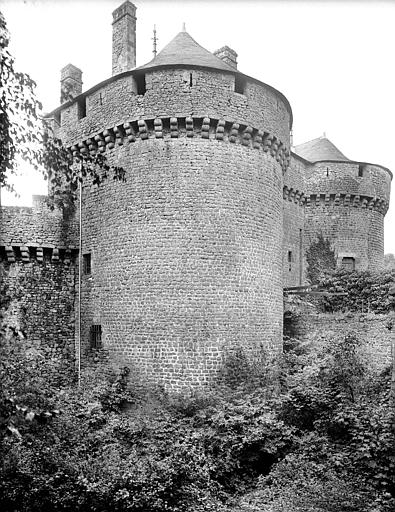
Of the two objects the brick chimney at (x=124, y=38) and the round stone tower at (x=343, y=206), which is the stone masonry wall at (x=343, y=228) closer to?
the round stone tower at (x=343, y=206)

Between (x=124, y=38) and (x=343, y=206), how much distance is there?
11.7 m

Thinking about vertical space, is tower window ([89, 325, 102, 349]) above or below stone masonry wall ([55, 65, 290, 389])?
below

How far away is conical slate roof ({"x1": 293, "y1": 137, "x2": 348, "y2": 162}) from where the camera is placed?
2232 centimetres

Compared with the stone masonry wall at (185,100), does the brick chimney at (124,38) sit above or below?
above

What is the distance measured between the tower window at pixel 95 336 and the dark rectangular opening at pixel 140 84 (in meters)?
6.96

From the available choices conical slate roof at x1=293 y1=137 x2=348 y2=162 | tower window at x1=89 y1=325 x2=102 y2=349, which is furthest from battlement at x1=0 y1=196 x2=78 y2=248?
conical slate roof at x1=293 y1=137 x2=348 y2=162

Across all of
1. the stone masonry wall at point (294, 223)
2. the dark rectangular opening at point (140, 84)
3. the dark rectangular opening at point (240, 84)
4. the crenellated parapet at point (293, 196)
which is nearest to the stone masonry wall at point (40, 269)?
the dark rectangular opening at point (140, 84)

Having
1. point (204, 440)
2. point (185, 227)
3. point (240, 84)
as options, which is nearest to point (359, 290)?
point (185, 227)

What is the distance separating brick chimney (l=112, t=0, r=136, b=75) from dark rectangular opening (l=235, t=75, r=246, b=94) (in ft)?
12.2

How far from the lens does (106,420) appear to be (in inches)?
445

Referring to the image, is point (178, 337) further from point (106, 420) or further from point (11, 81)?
point (11, 81)

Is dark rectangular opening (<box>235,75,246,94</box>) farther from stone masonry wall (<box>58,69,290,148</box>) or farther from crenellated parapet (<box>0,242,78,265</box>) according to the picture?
crenellated parapet (<box>0,242,78,265</box>)

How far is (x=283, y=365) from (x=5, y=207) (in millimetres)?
9739

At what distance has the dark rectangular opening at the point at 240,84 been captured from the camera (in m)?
13.7
